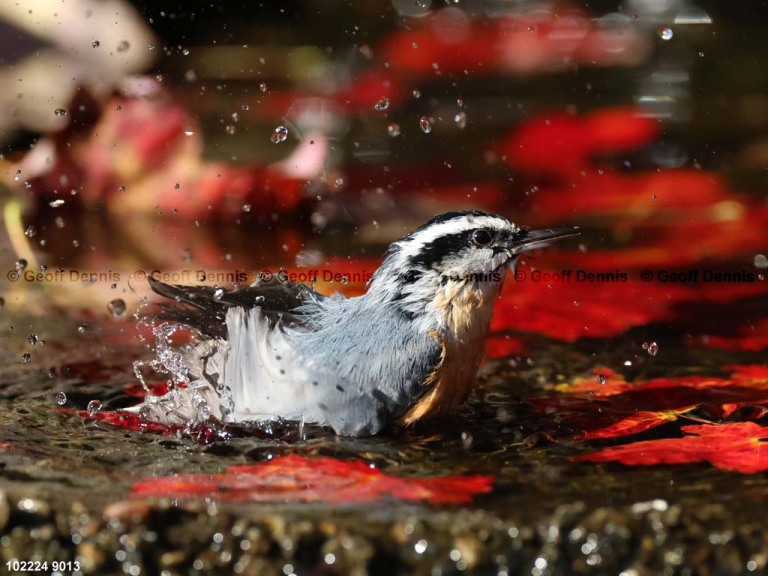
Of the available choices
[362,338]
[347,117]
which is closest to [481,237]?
[362,338]

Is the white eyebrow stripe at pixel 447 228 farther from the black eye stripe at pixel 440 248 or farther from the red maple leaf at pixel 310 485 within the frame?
the red maple leaf at pixel 310 485

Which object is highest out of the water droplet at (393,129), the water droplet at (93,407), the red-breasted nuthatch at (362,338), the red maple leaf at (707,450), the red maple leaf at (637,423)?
the water droplet at (393,129)

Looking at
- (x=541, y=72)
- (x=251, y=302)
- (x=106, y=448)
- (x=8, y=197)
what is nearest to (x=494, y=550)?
(x=106, y=448)

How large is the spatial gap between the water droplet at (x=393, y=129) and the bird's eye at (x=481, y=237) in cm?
274

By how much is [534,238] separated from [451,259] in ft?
0.82

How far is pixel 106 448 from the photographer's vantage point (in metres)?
2.53

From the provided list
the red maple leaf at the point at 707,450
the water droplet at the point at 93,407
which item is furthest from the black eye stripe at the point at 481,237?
the water droplet at the point at 93,407

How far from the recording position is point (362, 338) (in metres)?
2.73

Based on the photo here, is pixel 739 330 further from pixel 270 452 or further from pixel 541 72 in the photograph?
pixel 541 72

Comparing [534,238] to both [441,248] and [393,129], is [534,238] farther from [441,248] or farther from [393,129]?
[393,129]

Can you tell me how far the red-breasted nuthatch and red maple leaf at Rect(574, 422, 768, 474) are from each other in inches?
20.3

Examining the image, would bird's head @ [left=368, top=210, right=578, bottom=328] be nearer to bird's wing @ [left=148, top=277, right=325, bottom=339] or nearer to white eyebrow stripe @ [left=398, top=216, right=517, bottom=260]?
white eyebrow stripe @ [left=398, top=216, right=517, bottom=260]

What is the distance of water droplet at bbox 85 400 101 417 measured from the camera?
2.87 m

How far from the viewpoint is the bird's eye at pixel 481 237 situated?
2.87m
